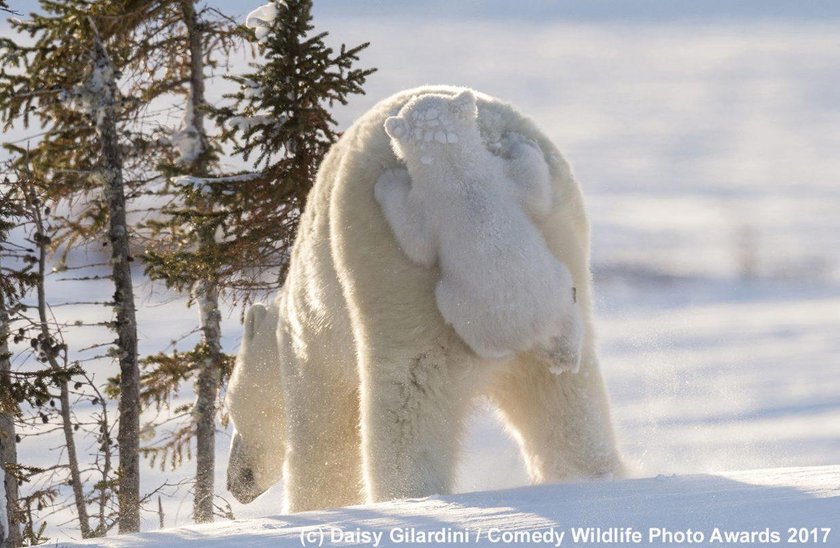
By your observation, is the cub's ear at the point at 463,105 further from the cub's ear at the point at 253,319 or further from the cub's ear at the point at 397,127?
the cub's ear at the point at 253,319

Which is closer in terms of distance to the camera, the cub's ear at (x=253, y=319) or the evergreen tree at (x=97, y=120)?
the cub's ear at (x=253, y=319)

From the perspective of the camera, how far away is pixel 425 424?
5098mm

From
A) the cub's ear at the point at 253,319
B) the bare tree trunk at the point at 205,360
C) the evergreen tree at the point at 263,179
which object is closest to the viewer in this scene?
the cub's ear at the point at 253,319

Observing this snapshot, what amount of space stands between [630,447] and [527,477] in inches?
22.1

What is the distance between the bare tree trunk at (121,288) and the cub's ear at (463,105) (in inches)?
295

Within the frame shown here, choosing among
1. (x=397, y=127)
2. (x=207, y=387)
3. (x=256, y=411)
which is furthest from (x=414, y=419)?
(x=207, y=387)

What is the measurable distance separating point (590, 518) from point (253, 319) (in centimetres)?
442

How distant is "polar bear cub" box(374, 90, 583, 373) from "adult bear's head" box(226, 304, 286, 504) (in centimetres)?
286

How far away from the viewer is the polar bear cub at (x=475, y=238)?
4.86m

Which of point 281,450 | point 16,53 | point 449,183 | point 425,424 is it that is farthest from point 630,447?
point 16,53

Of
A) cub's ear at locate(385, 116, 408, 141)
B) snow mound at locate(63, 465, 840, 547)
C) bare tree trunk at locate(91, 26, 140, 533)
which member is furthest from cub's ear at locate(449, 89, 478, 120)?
bare tree trunk at locate(91, 26, 140, 533)

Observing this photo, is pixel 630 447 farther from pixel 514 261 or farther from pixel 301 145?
pixel 301 145

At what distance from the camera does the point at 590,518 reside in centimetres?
389

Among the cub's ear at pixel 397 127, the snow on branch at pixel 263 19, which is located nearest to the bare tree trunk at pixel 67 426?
the snow on branch at pixel 263 19
